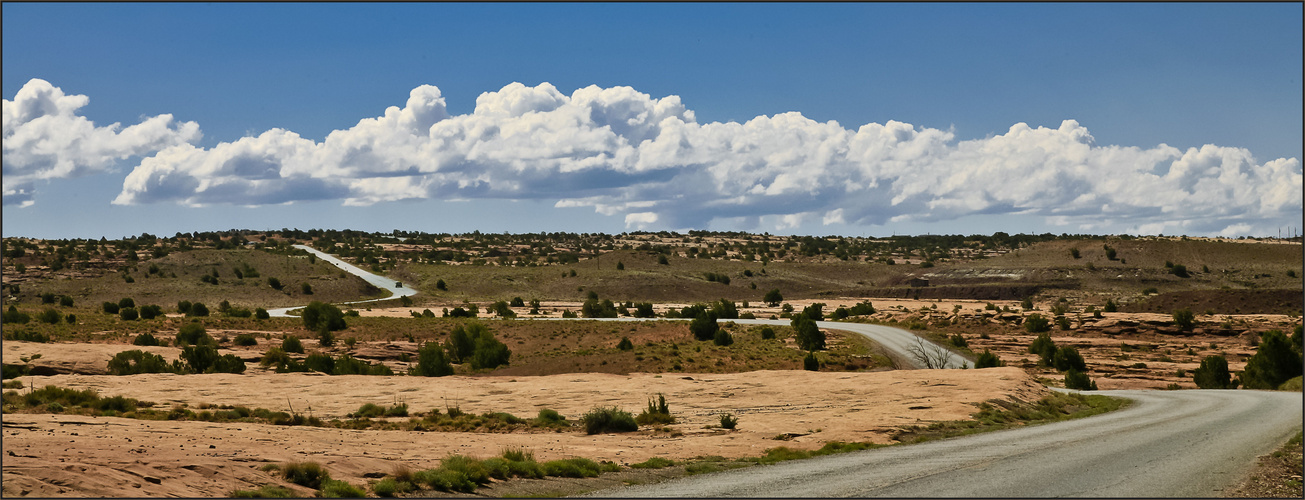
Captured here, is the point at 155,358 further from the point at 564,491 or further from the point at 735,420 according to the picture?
the point at 564,491

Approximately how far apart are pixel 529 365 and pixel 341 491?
38047 mm

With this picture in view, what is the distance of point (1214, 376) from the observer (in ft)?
178

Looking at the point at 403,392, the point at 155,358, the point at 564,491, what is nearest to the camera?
the point at 564,491

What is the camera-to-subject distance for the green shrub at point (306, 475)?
61.3 ft

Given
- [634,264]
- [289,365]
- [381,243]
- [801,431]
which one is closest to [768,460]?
[801,431]

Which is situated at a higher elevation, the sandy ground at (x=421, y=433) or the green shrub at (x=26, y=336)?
the green shrub at (x=26, y=336)

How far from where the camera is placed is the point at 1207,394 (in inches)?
1697

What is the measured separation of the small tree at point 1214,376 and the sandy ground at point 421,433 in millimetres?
19446

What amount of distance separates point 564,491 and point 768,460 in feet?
20.9

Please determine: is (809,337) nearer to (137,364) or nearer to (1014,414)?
(1014,414)

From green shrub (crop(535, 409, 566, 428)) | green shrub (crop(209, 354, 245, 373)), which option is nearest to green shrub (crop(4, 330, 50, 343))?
green shrub (crop(209, 354, 245, 373))

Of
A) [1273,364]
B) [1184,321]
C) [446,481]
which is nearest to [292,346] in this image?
[446,481]

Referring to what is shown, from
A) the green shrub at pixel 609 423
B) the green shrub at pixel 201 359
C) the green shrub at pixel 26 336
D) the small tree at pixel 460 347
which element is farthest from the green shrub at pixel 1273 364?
the green shrub at pixel 26 336

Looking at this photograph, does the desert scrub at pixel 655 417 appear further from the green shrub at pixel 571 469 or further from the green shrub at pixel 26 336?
the green shrub at pixel 26 336
